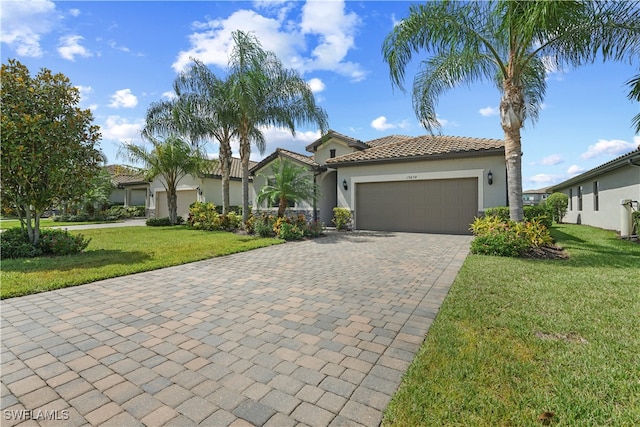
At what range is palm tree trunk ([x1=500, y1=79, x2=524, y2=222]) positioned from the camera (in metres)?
8.73

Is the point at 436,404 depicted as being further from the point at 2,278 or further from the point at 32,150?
the point at 32,150

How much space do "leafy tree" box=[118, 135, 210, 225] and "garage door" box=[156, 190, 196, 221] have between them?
15.4 ft

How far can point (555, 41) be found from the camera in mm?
8281

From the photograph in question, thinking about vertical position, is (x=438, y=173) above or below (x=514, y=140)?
below

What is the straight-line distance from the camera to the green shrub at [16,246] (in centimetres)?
797

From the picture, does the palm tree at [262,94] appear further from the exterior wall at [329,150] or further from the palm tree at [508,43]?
the palm tree at [508,43]

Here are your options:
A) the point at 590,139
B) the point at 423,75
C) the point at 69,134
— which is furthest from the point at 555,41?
the point at 69,134

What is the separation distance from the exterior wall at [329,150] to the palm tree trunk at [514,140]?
415 inches

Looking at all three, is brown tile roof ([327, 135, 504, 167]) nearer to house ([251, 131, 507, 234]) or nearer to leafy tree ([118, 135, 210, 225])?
house ([251, 131, 507, 234])

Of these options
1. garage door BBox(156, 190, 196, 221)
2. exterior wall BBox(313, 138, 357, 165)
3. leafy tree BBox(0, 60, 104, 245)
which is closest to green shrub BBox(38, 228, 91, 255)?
leafy tree BBox(0, 60, 104, 245)

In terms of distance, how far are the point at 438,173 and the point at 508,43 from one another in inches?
228

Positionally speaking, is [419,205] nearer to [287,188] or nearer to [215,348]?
[287,188]

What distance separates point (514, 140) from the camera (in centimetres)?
883

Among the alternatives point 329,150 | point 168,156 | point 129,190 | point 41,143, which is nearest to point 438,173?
point 329,150
